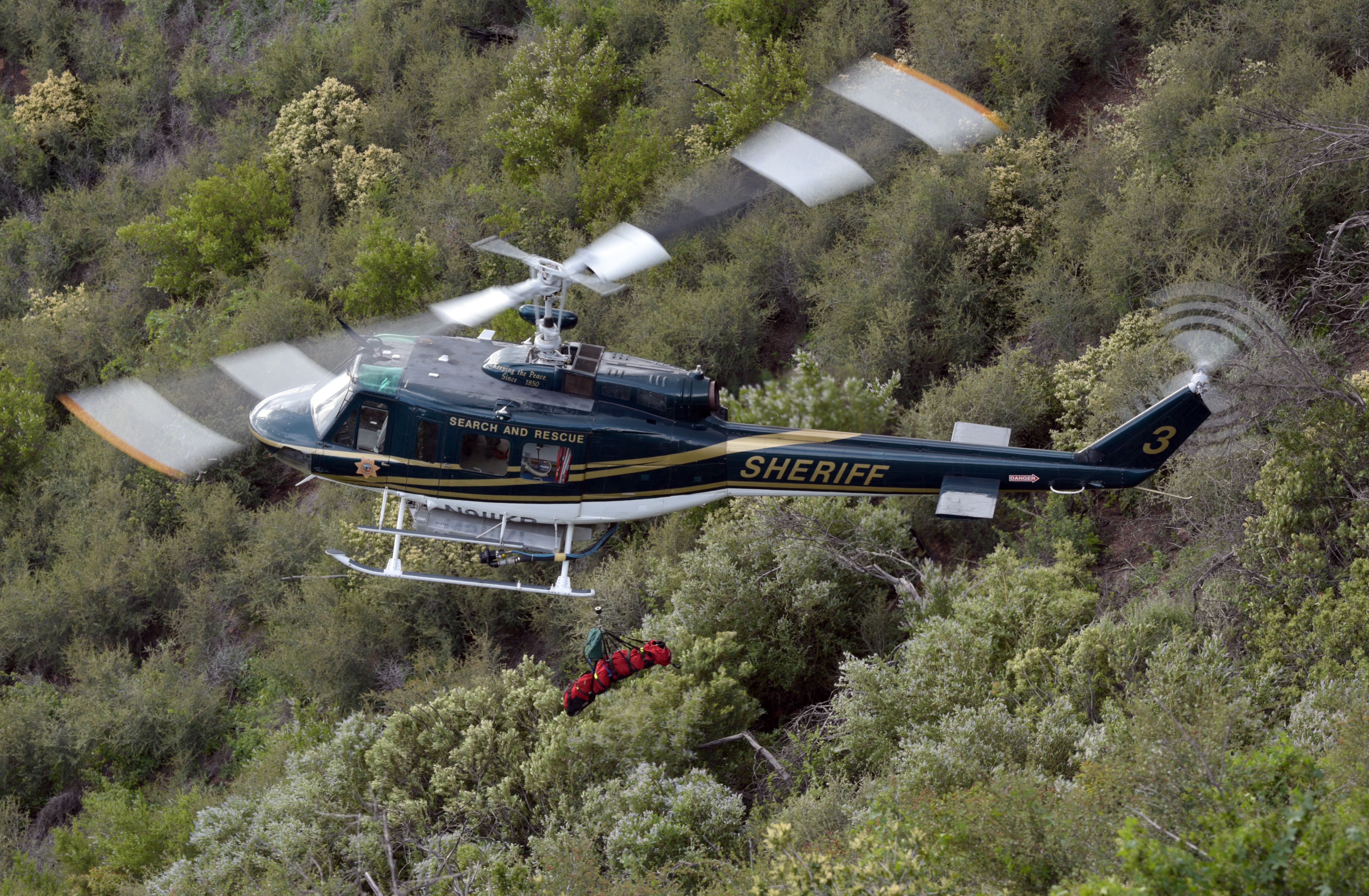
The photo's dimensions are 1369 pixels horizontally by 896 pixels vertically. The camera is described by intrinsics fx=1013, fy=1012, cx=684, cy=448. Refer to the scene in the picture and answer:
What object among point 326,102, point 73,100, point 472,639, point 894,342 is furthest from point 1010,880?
point 73,100

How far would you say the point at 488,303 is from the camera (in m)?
13.0

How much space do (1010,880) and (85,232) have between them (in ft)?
150

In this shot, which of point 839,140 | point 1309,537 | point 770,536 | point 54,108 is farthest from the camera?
point 54,108

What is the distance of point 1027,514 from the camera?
1898 centimetres

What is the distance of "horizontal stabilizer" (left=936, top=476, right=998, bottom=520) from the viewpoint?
13.4 metres

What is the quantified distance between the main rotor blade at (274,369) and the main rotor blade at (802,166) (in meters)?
8.08

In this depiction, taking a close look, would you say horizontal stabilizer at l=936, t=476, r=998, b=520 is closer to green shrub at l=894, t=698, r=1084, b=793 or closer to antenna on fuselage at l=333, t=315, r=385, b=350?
green shrub at l=894, t=698, r=1084, b=793

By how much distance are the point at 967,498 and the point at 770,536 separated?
590cm

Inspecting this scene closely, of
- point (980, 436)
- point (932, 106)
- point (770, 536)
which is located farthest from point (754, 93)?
point (980, 436)

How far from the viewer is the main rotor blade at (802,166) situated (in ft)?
40.2

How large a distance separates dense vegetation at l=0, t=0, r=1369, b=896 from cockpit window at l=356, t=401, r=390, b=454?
18.7 feet

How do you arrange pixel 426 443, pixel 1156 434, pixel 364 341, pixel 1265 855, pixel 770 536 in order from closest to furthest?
pixel 1265 855 → pixel 1156 434 → pixel 426 443 → pixel 364 341 → pixel 770 536

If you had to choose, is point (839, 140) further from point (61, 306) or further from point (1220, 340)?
point (61, 306)

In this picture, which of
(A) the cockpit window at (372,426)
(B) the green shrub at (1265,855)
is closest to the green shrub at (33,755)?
A: (A) the cockpit window at (372,426)
